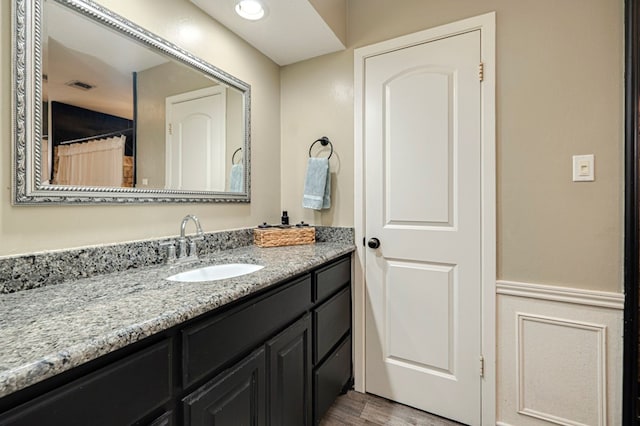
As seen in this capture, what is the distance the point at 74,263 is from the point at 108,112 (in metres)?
0.57

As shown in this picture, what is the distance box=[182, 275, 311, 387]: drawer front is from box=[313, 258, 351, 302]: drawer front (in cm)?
18

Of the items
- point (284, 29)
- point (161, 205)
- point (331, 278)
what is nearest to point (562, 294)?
point (331, 278)

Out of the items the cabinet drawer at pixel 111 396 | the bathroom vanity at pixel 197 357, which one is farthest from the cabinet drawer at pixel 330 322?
the cabinet drawer at pixel 111 396

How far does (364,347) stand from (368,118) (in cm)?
140

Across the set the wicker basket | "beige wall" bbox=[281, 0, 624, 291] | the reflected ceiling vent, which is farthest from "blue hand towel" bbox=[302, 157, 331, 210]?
the reflected ceiling vent

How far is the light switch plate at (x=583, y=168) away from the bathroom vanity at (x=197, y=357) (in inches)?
45.7

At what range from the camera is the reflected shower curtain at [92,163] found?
40.6 inches

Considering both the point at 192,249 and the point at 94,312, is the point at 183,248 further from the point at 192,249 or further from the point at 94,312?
the point at 94,312

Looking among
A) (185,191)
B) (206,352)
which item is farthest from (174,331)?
(185,191)

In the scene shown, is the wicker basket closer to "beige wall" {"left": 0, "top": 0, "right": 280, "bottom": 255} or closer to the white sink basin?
"beige wall" {"left": 0, "top": 0, "right": 280, "bottom": 255}

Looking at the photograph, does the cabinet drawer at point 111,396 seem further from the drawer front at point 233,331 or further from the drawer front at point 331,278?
the drawer front at point 331,278

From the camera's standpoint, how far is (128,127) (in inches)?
48.9

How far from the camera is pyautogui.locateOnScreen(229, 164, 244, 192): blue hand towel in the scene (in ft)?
5.76

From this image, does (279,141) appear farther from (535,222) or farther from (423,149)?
(535,222)
